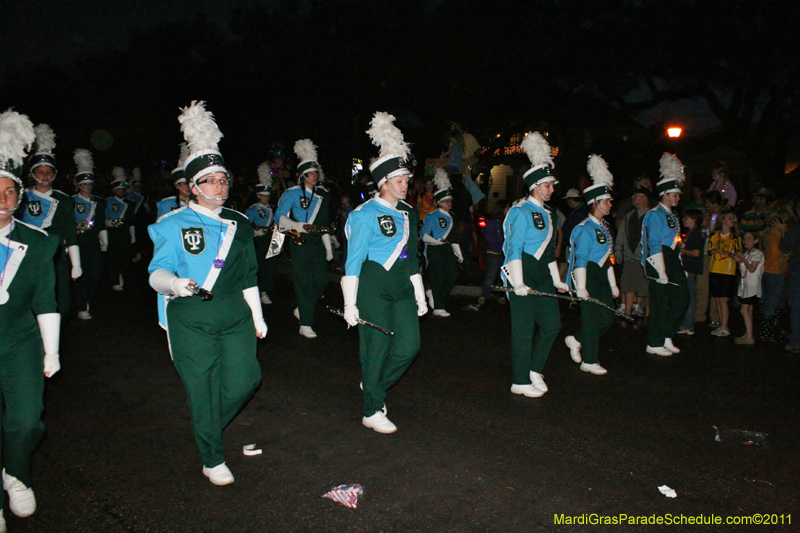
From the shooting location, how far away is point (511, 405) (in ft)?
19.7

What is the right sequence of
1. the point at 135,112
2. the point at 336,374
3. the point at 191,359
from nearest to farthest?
the point at 191,359 → the point at 336,374 → the point at 135,112

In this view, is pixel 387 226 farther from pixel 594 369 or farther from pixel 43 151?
pixel 43 151

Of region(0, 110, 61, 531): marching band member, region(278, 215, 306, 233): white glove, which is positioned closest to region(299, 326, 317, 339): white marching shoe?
region(278, 215, 306, 233): white glove

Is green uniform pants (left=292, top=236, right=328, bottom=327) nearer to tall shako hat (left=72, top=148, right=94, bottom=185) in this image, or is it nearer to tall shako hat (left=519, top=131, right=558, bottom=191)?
tall shako hat (left=519, top=131, right=558, bottom=191)

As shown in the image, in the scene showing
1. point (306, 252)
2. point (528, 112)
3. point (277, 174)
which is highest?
point (528, 112)

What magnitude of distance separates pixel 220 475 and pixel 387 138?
9.42ft

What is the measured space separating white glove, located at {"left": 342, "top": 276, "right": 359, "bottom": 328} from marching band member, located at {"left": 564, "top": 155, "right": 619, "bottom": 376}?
2.69 metres

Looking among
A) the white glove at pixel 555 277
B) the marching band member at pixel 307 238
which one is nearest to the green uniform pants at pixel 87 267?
the marching band member at pixel 307 238

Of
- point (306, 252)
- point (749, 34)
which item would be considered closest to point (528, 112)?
point (749, 34)

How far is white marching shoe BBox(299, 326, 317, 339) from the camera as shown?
340 inches

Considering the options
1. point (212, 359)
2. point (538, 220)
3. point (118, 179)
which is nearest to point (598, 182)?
point (538, 220)

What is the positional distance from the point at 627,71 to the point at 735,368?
1407cm

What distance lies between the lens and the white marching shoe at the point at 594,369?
698 centimetres

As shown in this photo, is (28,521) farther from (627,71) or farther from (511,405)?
(627,71)
